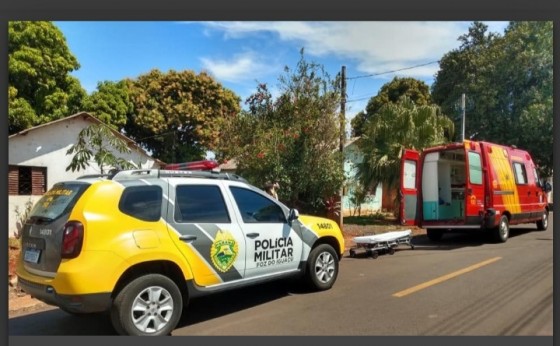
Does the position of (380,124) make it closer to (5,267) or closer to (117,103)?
(117,103)

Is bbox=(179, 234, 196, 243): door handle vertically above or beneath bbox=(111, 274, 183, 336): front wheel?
above

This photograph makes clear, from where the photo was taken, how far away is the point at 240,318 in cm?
529

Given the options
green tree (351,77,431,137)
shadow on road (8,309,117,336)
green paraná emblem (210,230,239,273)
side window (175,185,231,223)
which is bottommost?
shadow on road (8,309,117,336)

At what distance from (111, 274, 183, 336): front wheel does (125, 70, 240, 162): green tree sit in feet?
65.8

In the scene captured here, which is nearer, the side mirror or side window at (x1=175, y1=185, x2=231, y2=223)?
side window at (x1=175, y1=185, x2=231, y2=223)

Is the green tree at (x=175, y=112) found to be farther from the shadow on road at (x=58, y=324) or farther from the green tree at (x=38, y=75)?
the shadow on road at (x=58, y=324)

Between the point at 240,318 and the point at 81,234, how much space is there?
7.02ft

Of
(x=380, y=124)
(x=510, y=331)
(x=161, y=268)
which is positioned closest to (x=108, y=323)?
(x=161, y=268)

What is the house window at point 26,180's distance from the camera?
11375mm

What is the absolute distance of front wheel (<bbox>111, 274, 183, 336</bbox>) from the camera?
4.32 meters

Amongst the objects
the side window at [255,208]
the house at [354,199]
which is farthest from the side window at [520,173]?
the side window at [255,208]

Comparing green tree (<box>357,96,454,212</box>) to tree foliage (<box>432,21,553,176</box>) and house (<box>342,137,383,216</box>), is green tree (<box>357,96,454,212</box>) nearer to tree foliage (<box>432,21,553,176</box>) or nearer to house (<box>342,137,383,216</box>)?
house (<box>342,137,383,216</box>)

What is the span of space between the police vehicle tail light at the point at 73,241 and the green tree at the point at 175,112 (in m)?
20.3

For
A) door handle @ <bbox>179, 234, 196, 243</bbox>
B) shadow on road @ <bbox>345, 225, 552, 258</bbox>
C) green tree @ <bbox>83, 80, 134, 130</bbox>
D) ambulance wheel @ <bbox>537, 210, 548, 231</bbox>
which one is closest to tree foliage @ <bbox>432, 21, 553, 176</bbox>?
ambulance wheel @ <bbox>537, 210, 548, 231</bbox>
